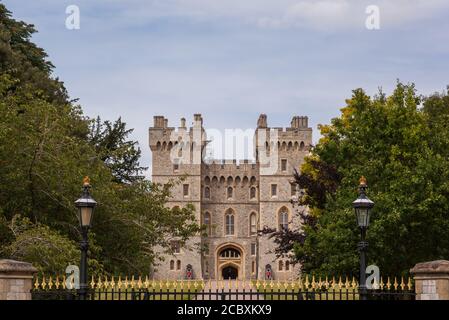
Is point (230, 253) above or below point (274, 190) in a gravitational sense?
below

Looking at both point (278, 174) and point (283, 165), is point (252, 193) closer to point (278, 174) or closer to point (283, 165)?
point (278, 174)

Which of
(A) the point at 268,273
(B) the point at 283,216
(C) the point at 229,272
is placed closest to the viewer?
(A) the point at 268,273

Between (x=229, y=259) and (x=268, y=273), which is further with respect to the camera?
(x=229, y=259)

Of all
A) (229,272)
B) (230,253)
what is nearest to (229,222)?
(230,253)

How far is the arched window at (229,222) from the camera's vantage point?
80.4 m

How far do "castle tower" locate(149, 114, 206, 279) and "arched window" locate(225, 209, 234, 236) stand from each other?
303 cm

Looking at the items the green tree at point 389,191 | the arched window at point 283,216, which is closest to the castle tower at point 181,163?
the arched window at point 283,216

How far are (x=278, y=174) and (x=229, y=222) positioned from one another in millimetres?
6519

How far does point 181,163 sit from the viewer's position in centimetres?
8019

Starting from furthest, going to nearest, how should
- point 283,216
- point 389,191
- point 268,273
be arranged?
point 283,216 < point 268,273 < point 389,191

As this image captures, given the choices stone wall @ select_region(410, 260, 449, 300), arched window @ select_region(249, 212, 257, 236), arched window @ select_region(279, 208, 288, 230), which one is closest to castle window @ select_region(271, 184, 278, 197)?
arched window @ select_region(279, 208, 288, 230)

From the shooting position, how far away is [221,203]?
80.9m

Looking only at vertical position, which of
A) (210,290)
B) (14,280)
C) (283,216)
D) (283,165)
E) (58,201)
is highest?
(283,165)
